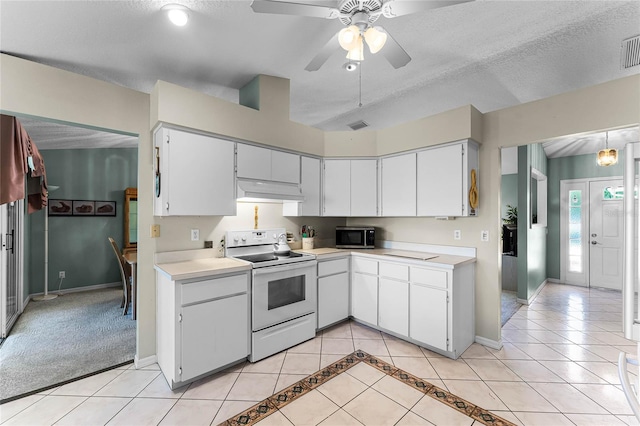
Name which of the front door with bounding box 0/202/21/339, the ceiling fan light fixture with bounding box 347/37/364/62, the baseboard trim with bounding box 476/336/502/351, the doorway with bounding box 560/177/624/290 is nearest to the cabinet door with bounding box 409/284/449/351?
the baseboard trim with bounding box 476/336/502/351

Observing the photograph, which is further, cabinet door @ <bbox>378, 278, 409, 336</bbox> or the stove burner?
cabinet door @ <bbox>378, 278, 409, 336</bbox>

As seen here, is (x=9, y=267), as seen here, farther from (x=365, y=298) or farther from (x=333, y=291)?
(x=365, y=298)

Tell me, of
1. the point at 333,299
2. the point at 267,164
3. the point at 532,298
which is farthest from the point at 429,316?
the point at 532,298

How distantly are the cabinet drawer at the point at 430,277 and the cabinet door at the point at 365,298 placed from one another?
0.49 metres

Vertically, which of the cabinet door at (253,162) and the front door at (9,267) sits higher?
the cabinet door at (253,162)

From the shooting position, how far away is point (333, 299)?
336cm

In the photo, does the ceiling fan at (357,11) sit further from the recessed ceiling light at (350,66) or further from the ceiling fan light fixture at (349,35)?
the recessed ceiling light at (350,66)

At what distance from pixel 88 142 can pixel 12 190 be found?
7.80 ft

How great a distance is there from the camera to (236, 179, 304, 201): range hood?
9.41ft

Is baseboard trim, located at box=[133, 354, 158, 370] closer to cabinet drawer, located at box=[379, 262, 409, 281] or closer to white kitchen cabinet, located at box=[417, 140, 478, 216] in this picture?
cabinet drawer, located at box=[379, 262, 409, 281]

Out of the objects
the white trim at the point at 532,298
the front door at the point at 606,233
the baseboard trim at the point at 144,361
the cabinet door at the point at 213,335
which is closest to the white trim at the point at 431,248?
the cabinet door at the point at 213,335

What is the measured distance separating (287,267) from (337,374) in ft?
3.49

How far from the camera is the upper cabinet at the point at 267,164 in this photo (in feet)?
9.59

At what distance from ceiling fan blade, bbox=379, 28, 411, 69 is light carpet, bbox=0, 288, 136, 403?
3.44 m
